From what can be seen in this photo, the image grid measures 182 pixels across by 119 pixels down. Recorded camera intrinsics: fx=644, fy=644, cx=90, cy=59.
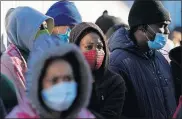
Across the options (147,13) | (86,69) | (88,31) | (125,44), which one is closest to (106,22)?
(147,13)

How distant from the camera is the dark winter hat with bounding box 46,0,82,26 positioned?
20.8ft

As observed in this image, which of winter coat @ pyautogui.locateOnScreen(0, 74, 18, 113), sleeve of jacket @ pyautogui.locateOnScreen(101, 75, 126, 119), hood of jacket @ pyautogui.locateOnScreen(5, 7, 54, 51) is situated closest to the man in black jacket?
sleeve of jacket @ pyautogui.locateOnScreen(101, 75, 126, 119)

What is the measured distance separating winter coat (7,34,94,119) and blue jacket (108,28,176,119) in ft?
4.54

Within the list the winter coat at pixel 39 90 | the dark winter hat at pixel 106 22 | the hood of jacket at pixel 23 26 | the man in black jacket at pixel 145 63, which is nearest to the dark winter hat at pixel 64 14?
the man in black jacket at pixel 145 63

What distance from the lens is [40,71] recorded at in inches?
152

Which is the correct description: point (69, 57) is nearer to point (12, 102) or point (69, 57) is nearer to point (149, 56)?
point (12, 102)

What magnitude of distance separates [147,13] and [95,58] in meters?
1.13

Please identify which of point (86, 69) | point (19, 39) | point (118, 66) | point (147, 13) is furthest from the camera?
point (147, 13)

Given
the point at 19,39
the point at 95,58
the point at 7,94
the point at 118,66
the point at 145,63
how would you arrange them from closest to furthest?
the point at 7,94, the point at 95,58, the point at 19,39, the point at 118,66, the point at 145,63

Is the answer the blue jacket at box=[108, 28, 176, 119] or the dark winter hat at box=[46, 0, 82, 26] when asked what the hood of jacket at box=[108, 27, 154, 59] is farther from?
the dark winter hat at box=[46, 0, 82, 26]

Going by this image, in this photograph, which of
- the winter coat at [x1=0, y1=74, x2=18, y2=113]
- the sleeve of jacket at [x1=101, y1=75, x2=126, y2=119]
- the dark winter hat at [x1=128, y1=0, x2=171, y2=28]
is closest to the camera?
the winter coat at [x1=0, y1=74, x2=18, y2=113]

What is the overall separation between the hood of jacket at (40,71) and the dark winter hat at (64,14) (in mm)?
2245

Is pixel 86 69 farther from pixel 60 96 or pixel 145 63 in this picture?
pixel 145 63

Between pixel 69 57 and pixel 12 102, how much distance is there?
557mm
